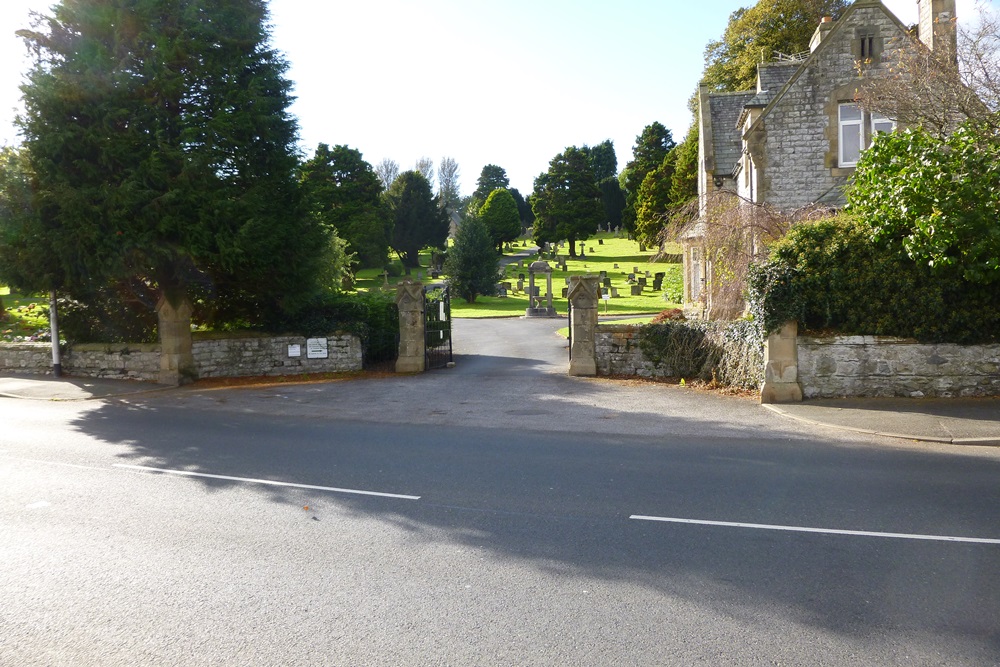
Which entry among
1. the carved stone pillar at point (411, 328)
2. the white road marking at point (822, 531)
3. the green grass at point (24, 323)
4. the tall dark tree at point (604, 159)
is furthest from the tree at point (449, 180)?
the white road marking at point (822, 531)

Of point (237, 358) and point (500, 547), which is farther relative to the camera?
point (237, 358)

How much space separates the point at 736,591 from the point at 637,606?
2.57ft

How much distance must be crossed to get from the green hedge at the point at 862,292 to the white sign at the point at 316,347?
1117cm

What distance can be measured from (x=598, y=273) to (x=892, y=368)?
3590 centimetres

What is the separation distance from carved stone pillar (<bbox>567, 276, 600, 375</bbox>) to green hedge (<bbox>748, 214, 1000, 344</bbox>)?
465 centimetres

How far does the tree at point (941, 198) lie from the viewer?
39.0 feet

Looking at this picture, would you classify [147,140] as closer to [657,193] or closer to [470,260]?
[470,260]

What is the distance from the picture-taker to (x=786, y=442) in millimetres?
10711

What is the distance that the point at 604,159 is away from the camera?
112 metres

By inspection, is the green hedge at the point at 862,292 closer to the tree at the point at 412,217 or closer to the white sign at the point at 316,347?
the white sign at the point at 316,347

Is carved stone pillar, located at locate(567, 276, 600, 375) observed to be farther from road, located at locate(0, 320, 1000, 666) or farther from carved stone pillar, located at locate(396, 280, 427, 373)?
road, located at locate(0, 320, 1000, 666)

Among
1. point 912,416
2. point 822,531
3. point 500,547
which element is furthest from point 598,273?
point 500,547

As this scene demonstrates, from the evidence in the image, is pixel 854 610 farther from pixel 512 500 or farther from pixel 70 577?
pixel 70 577

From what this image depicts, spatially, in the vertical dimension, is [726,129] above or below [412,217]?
below
